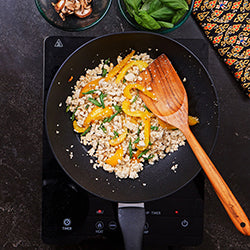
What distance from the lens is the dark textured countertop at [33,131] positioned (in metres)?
1.24

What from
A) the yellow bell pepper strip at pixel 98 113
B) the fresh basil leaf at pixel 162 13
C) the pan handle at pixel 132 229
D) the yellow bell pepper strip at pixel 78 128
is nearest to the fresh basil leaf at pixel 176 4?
the fresh basil leaf at pixel 162 13

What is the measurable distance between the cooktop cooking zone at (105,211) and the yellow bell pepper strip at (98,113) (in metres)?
0.20

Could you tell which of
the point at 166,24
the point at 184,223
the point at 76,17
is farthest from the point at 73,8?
the point at 184,223

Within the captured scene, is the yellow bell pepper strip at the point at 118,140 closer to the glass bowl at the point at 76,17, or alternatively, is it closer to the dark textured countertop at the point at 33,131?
the dark textured countertop at the point at 33,131

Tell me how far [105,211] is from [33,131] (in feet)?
1.30

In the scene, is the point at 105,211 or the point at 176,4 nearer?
the point at 176,4

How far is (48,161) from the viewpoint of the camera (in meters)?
Result: 1.21

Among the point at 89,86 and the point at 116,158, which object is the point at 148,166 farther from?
the point at 89,86

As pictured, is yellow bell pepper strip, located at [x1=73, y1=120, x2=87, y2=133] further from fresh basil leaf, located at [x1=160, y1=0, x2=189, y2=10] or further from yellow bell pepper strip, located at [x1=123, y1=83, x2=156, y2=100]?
fresh basil leaf, located at [x1=160, y1=0, x2=189, y2=10]

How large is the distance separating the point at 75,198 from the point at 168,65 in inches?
22.4

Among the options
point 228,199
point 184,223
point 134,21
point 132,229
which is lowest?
point 184,223

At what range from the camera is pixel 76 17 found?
1191 mm

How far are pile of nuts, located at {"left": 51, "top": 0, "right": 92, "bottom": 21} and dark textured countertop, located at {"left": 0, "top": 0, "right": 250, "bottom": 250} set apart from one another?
0.23ft

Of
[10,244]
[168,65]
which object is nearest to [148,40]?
[168,65]
